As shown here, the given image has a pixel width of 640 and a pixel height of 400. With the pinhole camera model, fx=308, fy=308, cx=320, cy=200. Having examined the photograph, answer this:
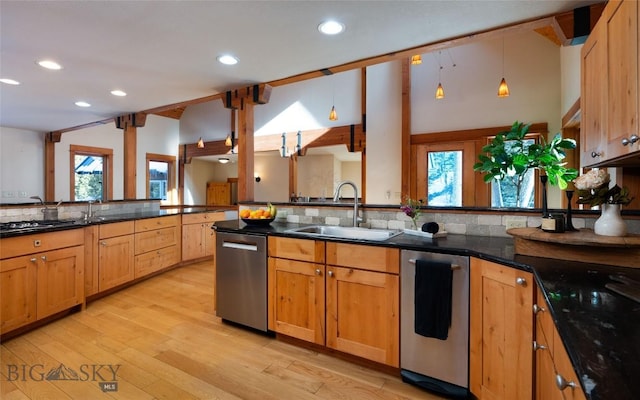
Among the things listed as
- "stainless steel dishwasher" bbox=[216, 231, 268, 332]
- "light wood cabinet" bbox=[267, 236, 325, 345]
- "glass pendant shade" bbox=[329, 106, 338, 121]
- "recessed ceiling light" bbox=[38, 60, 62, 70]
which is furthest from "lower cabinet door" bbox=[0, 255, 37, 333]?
"glass pendant shade" bbox=[329, 106, 338, 121]

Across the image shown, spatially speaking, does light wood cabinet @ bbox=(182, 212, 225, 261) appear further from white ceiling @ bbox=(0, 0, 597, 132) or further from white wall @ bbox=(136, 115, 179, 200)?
white wall @ bbox=(136, 115, 179, 200)

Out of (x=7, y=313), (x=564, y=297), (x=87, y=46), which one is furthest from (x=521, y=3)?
(x=7, y=313)

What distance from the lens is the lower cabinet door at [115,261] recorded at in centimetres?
334

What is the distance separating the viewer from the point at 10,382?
6.25 feet

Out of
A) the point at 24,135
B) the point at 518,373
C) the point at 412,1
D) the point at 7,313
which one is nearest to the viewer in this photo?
the point at 518,373

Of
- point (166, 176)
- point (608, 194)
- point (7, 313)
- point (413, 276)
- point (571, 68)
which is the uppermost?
point (571, 68)

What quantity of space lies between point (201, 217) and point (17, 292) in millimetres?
2630

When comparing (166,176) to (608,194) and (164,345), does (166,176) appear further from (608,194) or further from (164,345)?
(608,194)

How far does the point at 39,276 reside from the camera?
8.50 feet

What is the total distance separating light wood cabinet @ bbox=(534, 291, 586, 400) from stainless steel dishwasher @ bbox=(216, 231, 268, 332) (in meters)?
1.80

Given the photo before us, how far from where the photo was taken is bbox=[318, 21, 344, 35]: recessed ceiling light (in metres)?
2.11

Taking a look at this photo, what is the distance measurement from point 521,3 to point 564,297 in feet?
5.81

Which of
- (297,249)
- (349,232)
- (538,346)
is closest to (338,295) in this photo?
(297,249)

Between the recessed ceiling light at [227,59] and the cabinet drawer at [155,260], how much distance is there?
Answer: 264cm
